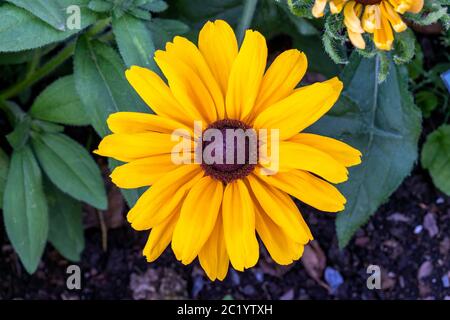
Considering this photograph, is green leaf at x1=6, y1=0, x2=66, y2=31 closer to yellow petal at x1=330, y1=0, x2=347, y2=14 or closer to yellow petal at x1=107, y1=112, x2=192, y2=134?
yellow petal at x1=107, y1=112, x2=192, y2=134

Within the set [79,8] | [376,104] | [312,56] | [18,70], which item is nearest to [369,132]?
[376,104]

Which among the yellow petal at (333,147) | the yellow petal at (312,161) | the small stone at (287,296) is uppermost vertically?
the yellow petal at (333,147)

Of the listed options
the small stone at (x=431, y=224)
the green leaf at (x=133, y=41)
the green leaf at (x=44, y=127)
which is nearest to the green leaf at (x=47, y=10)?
the green leaf at (x=133, y=41)

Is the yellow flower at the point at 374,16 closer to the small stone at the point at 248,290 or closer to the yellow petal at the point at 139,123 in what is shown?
the yellow petal at the point at 139,123

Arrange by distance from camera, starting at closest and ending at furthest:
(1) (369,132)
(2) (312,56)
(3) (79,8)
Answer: (3) (79,8) → (1) (369,132) → (2) (312,56)

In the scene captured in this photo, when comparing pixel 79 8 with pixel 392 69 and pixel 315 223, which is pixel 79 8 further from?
pixel 315 223

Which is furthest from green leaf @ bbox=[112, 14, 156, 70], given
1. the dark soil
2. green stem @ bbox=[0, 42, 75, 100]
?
the dark soil
